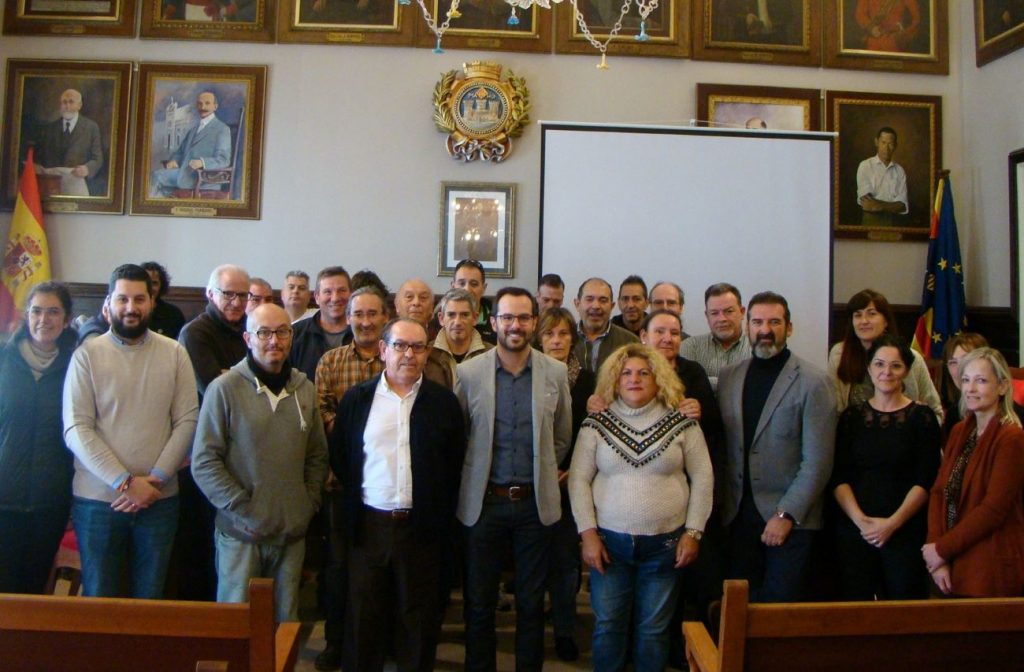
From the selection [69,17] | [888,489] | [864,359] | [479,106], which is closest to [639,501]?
[888,489]

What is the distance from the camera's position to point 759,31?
6156 millimetres

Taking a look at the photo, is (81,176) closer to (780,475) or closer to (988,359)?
(780,475)

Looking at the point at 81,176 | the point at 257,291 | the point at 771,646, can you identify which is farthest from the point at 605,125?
the point at 771,646

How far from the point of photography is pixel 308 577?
4254mm

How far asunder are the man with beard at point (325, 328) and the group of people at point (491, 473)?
0.76 meters

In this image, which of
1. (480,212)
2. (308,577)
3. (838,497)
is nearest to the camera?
(838,497)

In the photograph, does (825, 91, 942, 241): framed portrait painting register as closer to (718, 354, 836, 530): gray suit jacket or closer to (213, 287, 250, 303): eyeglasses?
(718, 354, 836, 530): gray suit jacket

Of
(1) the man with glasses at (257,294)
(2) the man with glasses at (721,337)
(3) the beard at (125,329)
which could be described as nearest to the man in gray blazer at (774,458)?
(2) the man with glasses at (721,337)

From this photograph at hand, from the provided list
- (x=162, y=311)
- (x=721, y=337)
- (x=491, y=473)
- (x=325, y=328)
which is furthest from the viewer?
(x=162, y=311)

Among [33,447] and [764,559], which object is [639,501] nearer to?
[764,559]

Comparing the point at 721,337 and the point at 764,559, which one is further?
the point at 721,337

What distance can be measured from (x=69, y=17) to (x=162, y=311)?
9.54 feet

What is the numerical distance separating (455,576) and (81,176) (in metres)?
4.20

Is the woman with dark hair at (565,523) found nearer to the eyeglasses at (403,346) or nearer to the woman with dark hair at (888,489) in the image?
the eyeglasses at (403,346)
